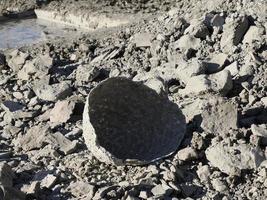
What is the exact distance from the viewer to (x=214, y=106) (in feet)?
20.4

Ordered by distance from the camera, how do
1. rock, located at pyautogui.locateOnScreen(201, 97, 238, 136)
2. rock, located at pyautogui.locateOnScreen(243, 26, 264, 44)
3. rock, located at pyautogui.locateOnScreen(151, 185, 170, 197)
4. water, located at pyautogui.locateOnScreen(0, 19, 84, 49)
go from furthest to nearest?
1. water, located at pyautogui.locateOnScreen(0, 19, 84, 49)
2. rock, located at pyautogui.locateOnScreen(243, 26, 264, 44)
3. rock, located at pyautogui.locateOnScreen(201, 97, 238, 136)
4. rock, located at pyautogui.locateOnScreen(151, 185, 170, 197)

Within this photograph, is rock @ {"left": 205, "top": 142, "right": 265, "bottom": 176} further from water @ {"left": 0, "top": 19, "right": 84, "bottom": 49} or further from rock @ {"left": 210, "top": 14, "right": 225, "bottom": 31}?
water @ {"left": 0, "top": 19, "right": 84, "bottom": 49}

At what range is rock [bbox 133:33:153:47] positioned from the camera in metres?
8.38

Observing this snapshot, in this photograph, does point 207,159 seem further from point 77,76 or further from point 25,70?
point 25,70

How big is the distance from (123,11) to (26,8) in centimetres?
346

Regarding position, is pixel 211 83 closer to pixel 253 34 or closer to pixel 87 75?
pixel 253 34

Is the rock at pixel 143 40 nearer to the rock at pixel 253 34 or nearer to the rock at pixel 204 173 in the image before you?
the rock at pixel 253 34

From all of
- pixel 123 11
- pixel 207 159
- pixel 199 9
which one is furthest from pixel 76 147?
pixel 123 11

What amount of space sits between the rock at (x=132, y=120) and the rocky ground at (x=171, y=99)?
159mm

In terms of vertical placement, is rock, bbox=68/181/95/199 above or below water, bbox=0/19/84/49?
above

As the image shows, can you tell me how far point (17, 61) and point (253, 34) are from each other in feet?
11.5

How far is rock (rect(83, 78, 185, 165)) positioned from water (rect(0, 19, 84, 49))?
6.76 meters

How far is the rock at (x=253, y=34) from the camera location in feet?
24.0

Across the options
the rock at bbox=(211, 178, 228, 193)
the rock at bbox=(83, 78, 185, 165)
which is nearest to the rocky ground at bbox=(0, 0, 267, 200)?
the rock at bbox=(211, 178, 228, 193)
